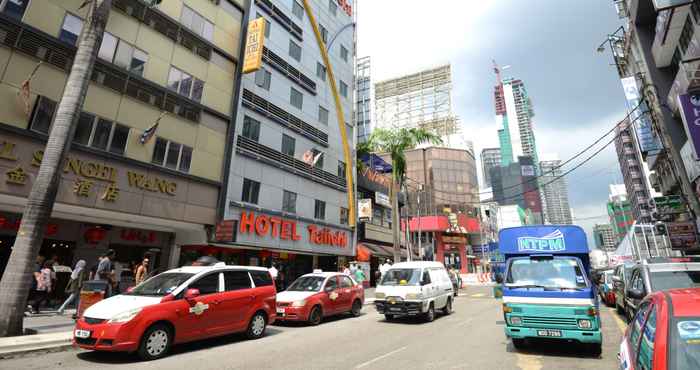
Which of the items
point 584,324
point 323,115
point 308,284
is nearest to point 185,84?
point 308,284

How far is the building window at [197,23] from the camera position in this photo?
58.0ft

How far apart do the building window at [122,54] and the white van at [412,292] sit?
14.1 m

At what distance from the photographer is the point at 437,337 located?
31.9ft

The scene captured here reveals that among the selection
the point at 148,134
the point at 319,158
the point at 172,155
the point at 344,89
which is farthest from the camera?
the point at 344,89

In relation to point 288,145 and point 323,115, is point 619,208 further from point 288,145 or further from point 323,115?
point 288,145

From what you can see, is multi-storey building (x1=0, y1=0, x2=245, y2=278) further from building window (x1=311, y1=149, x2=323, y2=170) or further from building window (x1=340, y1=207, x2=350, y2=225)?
building window (x1=340, y1=207, x2=350, y2=225)

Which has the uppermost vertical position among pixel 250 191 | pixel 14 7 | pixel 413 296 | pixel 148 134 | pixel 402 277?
pixel 14 7

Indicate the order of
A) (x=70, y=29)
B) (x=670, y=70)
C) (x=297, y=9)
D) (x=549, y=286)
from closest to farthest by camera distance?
(x=549, y=286) → (x=70, y=29) → (x=670, y=70) → (x=297, y=9)

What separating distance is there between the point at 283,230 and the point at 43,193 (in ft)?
43.5

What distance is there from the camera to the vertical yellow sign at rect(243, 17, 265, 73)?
1928 centimetres

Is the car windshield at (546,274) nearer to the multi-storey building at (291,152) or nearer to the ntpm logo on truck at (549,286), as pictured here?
the ntpm logo on truck at (549,286)

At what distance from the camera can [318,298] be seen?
493 inches

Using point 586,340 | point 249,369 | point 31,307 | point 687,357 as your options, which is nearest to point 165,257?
point 31,307

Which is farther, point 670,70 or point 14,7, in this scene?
point 670,70
